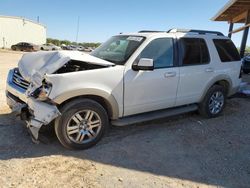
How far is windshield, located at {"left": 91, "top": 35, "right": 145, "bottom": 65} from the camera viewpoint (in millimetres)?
4727

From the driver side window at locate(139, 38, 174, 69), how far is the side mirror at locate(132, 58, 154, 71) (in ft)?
0.91

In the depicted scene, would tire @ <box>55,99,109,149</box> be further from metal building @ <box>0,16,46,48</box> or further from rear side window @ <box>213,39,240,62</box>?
metal building @ <box>0,16,46,48</box>

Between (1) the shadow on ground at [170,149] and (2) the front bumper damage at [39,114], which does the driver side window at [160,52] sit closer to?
(1) the shadow on ground at [170,149]

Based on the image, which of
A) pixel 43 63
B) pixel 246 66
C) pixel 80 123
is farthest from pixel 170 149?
pixel 246 66

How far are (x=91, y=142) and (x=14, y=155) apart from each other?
1.15 meters

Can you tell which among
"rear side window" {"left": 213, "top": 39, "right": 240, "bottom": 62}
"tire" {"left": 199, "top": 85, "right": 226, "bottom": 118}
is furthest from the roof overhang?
"tire" {"left": 199, "top": 85, "right": 226, "bottom": 118}

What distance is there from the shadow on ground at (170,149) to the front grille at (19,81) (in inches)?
32.9

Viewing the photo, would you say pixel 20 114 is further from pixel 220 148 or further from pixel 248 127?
pixel 248 127

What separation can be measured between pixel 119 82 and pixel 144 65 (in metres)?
0.49

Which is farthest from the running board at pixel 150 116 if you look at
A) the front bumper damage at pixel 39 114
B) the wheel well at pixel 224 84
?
the front bumper damage at pixel 39 114

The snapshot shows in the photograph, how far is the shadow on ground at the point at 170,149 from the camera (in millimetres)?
3775

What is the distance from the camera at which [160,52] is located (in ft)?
16.3

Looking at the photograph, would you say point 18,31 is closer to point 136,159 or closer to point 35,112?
point 35,112

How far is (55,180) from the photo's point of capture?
132 inches
